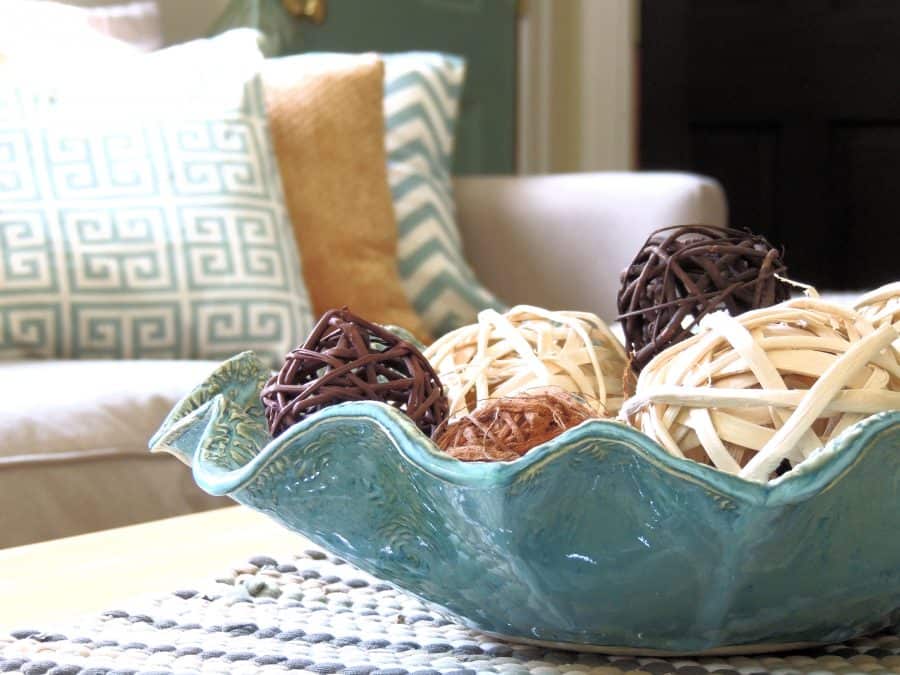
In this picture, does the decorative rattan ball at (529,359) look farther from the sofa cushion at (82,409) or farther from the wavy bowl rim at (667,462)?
the sofa cushion at (82,409)

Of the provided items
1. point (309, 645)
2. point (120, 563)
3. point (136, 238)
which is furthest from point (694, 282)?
point (136, 238)

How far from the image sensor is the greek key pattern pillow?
1.40 m

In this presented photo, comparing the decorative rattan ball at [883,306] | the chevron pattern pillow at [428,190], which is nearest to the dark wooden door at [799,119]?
the chevron pattern pillow at [428,190]

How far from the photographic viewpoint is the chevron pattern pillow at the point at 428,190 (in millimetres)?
1754

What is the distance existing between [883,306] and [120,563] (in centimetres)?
37

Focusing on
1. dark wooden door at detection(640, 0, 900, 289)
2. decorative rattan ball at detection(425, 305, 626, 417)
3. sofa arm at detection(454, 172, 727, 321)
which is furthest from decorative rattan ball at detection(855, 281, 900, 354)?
dark wooden door at detection(640, 0, 900, 289)

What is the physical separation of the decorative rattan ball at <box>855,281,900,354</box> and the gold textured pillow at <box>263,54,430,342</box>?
121 cm

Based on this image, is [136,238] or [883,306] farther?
[136,238]

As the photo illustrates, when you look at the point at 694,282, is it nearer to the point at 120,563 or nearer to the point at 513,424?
the point at 513,424

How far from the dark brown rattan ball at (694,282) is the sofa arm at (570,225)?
1.34 m

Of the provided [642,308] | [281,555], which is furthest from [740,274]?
[281,555]

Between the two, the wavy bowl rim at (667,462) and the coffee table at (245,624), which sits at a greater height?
the wavy bowl rim at (667,462)

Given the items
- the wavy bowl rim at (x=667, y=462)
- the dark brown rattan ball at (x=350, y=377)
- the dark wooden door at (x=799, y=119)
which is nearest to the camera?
the wavy bowl rim at (x=667, y=462)

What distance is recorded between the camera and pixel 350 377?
438 mm
